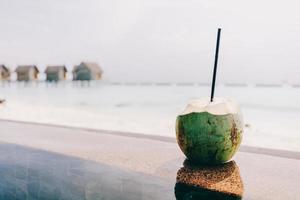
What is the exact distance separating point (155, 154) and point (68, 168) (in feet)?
4.92

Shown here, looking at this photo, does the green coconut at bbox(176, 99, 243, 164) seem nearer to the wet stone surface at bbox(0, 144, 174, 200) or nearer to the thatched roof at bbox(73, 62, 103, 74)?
the wet stone surface at bbox(0, 144, 174, 200)

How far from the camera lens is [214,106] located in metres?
4.05

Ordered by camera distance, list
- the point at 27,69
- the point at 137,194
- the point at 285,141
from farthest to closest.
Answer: the point at 27,69
the point at 285,141
the point at 137,194

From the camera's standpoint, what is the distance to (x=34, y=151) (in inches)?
197

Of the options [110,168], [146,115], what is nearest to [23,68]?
[146,115]

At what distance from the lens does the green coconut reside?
3920 millimetres

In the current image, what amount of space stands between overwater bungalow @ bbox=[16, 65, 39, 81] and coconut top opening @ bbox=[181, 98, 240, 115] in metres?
75.1

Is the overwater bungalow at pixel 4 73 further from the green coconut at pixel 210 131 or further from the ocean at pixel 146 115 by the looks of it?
the green coconut at pixel 210 131

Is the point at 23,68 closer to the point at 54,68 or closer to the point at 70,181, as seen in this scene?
the point at 54,68

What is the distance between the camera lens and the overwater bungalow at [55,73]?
73969mm

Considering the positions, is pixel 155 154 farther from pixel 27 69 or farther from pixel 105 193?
pixel 27 69

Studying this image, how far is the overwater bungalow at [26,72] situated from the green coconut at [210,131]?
75.2 metres

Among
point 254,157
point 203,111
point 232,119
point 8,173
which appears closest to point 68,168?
point 8,173

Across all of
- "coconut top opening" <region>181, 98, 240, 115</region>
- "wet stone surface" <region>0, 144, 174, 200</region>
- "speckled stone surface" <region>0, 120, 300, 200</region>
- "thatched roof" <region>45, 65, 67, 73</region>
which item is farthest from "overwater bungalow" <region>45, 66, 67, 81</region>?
"coconut top opening" <region>181, 98, 240, 115</region>
